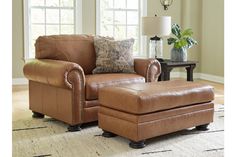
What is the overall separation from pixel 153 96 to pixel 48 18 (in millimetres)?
4445

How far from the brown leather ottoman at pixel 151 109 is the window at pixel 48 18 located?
3877 millimetres

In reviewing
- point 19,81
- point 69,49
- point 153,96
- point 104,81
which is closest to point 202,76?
point 19,81

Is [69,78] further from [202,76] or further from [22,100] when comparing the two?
[202,76]

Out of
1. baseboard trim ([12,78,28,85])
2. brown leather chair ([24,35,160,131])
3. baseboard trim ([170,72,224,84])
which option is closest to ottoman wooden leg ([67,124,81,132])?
brown leather chair ([24,35,160,131])

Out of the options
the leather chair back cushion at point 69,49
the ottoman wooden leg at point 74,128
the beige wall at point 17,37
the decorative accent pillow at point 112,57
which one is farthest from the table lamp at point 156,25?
the beige wall at point 17,37

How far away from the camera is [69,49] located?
3881 millimetres

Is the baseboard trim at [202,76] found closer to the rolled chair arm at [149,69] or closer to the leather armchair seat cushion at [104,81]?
the rolled chair arm at [149,69]

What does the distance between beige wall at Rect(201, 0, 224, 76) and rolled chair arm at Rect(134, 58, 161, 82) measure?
311 cm

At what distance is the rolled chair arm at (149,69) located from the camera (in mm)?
3887

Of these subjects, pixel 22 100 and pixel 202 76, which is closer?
pixel 22 100

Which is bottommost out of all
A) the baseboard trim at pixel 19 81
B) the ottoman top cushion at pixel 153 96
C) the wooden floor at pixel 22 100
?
the wooden floor at pixel 22 100

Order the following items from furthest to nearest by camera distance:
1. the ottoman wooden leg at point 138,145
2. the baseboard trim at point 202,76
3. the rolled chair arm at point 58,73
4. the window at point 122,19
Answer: the window at point 122,19 → the baseboard trim at point 202,76 → the rolled chair arm at point 58,73 → the ottoman wooden leg at point 138,145
